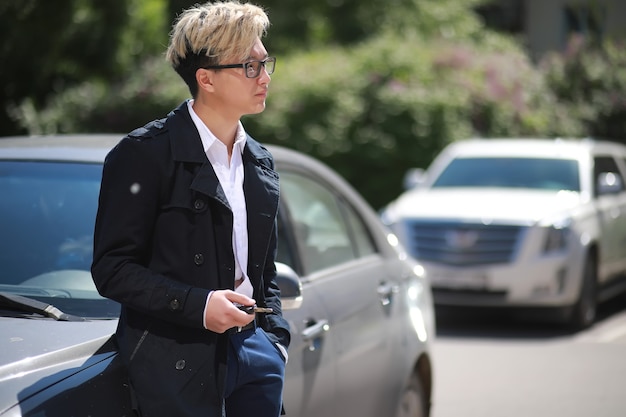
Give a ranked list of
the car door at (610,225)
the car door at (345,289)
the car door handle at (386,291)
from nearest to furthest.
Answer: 1. the car door at (345,289)
2. the car door handle at (386,291)
3. the car door at (610,225)

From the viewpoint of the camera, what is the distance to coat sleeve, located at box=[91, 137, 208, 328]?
2996mm

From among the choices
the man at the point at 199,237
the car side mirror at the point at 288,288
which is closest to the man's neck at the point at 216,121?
the man at the point at 199,237

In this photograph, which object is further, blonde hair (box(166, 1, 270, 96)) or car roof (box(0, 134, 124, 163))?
car roof (box(0, 134, 124, 163))

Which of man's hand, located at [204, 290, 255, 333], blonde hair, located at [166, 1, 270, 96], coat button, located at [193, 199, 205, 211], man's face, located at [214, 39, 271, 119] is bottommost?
man's hand, located at [204, 290, 255, 333]

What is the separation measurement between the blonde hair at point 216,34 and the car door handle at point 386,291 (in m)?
2.09

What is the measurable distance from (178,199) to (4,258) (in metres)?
1.08

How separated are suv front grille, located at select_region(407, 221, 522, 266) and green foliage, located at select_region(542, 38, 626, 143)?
11778mm

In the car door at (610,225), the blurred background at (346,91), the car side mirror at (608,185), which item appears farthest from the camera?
the blurred background at (346,91)

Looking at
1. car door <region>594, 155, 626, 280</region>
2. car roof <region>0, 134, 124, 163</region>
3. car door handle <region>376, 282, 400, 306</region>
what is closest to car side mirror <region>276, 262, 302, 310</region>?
car roof <region>0, 134, 124, 163</region>

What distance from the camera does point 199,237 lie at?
10.1 feet

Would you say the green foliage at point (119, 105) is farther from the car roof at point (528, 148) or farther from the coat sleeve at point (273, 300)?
the coat sleeve at point (273, 300)

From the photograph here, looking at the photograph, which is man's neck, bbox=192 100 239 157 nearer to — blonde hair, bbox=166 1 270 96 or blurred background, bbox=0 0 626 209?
blonde hair, bbox=166 1 270 96

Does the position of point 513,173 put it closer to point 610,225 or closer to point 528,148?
point 528,148

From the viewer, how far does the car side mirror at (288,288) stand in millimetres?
3736
